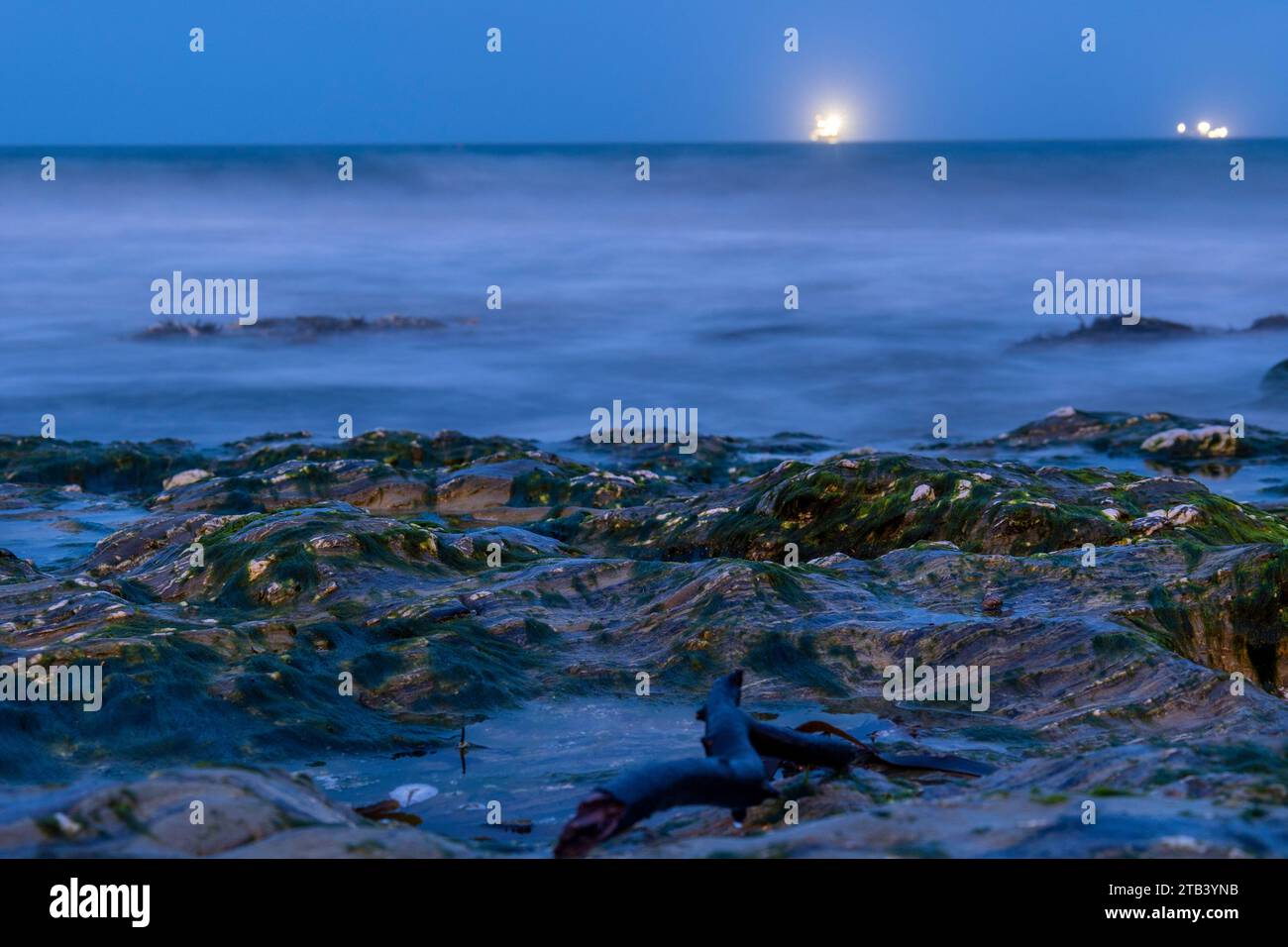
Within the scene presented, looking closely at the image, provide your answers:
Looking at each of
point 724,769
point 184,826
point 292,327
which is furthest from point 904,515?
point 292,327

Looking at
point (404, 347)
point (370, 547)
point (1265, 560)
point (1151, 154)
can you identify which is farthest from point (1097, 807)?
point (1151, 154)

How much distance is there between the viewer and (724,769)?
2943 millimetres

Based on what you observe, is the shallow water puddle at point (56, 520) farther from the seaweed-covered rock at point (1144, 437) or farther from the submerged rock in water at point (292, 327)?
the submerged rock in water at point (292, 327)

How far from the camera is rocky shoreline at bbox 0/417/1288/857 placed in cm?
275

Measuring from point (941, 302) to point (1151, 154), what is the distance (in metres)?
31.5

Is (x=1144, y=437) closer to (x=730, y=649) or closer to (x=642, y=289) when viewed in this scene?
(x=730, y=649)

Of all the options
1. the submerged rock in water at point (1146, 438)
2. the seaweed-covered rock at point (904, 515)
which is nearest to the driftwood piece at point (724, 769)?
the seaweed-covered rock at point (904, 515)

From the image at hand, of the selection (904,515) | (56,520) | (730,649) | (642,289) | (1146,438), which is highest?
(642,289)

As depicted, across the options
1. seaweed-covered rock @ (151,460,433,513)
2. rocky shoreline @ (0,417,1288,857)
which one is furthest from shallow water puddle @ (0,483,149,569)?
rocky shoreline @ (0,417,1288,857)

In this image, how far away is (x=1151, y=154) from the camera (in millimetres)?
53844

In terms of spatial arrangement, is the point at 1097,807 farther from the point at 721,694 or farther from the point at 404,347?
the point at 404,347

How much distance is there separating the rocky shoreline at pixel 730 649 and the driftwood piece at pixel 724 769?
0.09m

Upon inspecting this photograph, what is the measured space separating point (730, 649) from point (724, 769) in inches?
87.3

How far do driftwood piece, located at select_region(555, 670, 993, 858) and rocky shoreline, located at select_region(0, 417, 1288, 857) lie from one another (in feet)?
0.31
